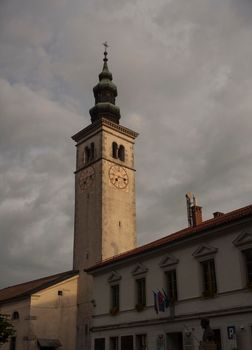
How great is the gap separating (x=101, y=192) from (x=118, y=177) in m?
3.06

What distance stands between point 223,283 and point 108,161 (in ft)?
80.9

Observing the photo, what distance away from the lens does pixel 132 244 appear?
44031mm

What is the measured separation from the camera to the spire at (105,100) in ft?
158

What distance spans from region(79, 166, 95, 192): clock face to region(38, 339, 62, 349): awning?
47.0ft

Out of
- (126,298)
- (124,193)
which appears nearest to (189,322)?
(126,298)

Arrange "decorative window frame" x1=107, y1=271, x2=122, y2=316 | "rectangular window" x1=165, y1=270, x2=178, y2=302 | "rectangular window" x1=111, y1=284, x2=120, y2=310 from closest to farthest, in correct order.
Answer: "rectangular window" x1=165, y1=270, x2=178, y2=302, "decorative window frame" x1=107, y1=271, x2=122, y2=316, "rectangular window" x1=111, y1=284, x2=120, y2=310

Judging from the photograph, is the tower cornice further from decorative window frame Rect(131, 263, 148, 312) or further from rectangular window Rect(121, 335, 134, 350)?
rectangular window Rect(121, 335, 134, 350)

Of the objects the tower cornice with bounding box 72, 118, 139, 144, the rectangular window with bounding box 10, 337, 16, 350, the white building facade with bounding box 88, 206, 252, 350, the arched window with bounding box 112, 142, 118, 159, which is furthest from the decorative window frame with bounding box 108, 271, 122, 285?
the tower cornice with bounding box 72, 118, 139, 144

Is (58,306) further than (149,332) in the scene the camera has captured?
→ Yes

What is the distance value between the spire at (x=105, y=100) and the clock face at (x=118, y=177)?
5.62m

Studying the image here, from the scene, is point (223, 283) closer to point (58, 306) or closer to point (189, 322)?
point (189, 322)

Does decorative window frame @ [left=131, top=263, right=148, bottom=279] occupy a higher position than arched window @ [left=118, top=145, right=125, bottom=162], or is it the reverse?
arched window @ [left=118, top=145, right=125, bottom=162]

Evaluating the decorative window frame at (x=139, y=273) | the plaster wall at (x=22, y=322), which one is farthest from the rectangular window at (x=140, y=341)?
the plaster wall at (x=22, y=322)

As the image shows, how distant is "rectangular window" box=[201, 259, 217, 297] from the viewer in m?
23.0
